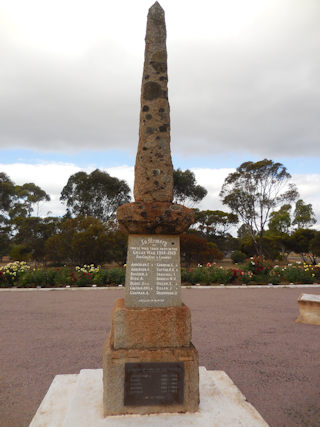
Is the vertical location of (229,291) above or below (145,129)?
below

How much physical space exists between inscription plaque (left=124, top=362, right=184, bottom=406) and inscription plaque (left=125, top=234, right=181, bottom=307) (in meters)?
0.58

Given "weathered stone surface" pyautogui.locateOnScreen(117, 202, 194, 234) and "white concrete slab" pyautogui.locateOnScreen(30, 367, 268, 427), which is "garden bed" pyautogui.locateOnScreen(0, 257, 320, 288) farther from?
"weathered stone surface" pyautogui.locateOnScreen(117, 202, 194, 234)

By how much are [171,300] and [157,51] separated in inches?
104

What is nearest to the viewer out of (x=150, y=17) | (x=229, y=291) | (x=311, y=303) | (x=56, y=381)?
(x=150, y=17)

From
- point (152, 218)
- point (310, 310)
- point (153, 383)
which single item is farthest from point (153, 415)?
point (310, 310)

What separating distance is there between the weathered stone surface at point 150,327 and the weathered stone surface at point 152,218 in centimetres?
79

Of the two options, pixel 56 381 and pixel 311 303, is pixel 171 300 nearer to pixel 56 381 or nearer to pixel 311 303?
pixel 56 381

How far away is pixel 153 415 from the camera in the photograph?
3092 mm

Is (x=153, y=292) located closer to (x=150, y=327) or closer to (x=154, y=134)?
(x=150, y=327)

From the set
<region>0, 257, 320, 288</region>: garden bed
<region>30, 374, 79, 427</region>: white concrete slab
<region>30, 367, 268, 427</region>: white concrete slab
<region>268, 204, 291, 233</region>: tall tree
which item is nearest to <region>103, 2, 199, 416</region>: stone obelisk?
<region>30, 367, 268, 427</region>: white concrete slab

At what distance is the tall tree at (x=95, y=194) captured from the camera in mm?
36625

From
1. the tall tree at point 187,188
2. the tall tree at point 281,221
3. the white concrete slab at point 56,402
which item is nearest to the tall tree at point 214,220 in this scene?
the tall tree at point 187,188

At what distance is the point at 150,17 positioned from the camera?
3.56 metres

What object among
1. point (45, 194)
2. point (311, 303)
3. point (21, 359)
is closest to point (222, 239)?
point (45, 194)
